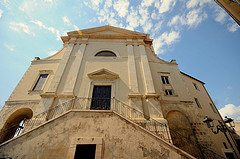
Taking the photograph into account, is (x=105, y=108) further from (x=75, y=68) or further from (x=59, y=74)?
(x=59, y=74)

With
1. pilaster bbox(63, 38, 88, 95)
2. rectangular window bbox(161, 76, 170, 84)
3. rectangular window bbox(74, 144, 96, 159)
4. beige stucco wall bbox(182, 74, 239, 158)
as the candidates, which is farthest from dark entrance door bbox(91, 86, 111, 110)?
beige stucco wall bbox(182, 74, 239, 158)

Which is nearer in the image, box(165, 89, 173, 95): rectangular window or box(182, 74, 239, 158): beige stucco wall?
box(182, 74, 239, 158): beige stucco wall

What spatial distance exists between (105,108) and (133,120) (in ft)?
7.44

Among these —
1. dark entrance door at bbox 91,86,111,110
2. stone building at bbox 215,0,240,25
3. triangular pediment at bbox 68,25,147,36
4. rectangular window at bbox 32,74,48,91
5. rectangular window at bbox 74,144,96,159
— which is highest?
triangular pediment at bbox 68,25,147,36

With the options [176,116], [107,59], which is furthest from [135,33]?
[176,116]

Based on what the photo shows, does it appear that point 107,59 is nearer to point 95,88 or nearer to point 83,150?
point 95,88

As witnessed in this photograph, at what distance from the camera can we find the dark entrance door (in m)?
8.18

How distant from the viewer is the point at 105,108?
26.4 feet

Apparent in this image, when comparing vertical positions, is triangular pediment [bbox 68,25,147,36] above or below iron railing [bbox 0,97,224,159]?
above

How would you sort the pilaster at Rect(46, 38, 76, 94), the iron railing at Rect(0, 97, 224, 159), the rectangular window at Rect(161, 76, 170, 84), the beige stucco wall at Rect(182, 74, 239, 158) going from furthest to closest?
the rectangular window at Rect(161, 76, 170, 84) → the pilaster at Rect(46, 38, 76, 94) → the beige stucco wall at Rect(182, 74, 239, 158) → the iron railing at Rect(0, 97, 224, 159)

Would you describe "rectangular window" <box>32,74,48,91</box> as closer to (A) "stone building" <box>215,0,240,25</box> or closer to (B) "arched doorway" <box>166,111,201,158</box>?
(B) "arched doorway" <box>166,111,201,158</box>

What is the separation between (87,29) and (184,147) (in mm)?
15577

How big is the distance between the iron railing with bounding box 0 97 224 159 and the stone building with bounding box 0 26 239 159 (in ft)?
0.19

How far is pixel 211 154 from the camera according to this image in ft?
23.6
